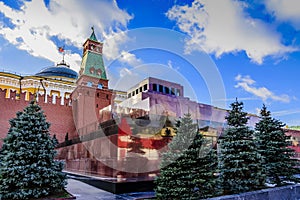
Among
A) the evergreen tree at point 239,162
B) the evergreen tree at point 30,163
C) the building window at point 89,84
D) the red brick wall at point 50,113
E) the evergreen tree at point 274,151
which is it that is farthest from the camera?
the building window at point 89,84

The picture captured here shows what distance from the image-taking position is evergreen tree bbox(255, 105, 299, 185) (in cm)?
832

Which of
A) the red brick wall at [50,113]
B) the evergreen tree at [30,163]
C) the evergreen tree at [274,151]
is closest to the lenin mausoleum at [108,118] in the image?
the red brick wall at [50,113]

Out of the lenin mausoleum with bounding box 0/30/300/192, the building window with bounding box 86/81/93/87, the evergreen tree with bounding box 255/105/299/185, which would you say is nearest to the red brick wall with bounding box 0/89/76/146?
the lenin mausoleum with bounding box 0/30/300/192

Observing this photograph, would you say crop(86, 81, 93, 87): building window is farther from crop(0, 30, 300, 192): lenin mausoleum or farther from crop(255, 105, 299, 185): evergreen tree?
crop(255, 105, 299, 185): evergreen tree

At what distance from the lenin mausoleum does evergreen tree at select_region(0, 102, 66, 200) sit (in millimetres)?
953

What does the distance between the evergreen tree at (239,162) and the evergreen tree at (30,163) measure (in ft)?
15.7

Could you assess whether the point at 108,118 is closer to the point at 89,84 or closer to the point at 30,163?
the point at 30,163

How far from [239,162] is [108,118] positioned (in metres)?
8.24

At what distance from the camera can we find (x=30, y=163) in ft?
18.9

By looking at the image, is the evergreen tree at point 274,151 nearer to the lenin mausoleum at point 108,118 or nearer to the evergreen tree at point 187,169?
the lenin mausoleum at point 108,118

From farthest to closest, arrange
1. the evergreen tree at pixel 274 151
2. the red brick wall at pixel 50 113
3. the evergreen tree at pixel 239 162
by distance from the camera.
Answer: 1. the red brick wall at pixel 50 113
2. the evergreen tree at pixel 274 151
3. the evergreen tree at pixel 239 162

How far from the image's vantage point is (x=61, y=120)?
22.0m

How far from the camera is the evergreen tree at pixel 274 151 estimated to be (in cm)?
832

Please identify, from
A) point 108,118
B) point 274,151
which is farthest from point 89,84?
point 274,151
